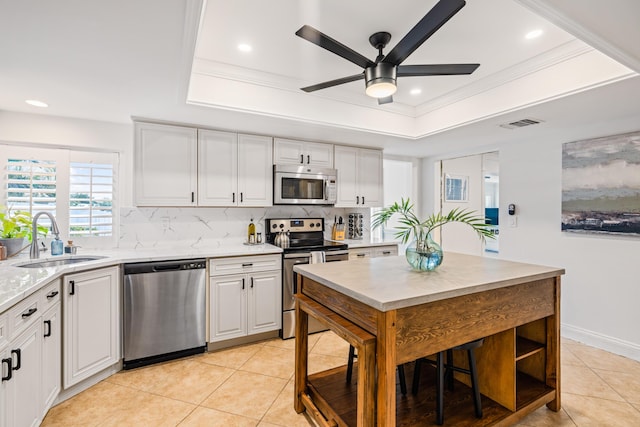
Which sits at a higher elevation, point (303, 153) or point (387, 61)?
point (387, 61)

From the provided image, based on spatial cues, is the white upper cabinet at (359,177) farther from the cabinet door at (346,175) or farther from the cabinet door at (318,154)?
the cabinet door at (318,154)

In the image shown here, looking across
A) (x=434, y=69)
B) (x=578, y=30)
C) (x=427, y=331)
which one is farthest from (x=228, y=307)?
(x=578, y=30)

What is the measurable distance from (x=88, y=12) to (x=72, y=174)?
219 centimetres

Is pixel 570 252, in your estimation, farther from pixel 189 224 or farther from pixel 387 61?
pixel 189 224

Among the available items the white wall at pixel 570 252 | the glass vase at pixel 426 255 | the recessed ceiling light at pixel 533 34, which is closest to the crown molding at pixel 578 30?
the recessed ceiling light at pixel 533 34

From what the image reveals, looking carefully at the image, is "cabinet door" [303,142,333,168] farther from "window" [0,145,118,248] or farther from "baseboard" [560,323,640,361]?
"baseboard" [560,323,640,361]

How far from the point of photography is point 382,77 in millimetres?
1973

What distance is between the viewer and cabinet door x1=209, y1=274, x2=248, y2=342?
3033 mm

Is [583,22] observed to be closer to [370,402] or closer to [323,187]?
[370,402]

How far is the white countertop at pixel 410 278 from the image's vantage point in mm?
1511

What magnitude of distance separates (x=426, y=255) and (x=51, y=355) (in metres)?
2.51

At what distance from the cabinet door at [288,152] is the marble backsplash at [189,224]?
613mm

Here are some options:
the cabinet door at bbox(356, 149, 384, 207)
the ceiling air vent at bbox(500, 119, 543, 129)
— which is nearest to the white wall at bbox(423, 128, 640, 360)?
the ceiling air vent at bbox(500, 119, 543, 129)

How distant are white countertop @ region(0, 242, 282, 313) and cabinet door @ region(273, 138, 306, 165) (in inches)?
40.2
